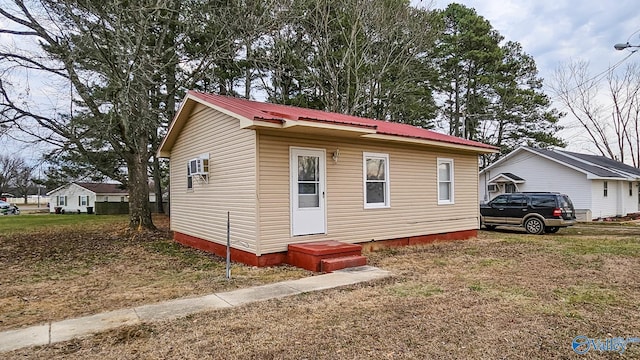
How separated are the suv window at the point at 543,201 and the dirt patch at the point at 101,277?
10.8 meters

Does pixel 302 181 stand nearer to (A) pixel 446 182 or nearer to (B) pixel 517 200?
(A) pixel 446 182

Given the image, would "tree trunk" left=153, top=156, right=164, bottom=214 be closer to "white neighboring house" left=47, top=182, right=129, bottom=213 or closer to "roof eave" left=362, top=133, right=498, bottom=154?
"white neighboring house" left=47, top=182, right=129, bottom=213

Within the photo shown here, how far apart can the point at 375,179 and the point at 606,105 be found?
29982 mm

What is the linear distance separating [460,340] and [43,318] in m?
4.63

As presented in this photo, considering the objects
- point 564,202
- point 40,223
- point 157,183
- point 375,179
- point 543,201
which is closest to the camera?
point 375,179

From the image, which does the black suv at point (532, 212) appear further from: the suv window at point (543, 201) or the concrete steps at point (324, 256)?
the concrete steps at point (324, 256)

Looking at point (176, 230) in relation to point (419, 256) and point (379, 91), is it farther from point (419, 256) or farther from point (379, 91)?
point (379, 91)

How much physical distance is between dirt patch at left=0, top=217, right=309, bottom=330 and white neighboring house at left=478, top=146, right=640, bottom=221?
741 inches

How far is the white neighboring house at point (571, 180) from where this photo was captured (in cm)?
1950

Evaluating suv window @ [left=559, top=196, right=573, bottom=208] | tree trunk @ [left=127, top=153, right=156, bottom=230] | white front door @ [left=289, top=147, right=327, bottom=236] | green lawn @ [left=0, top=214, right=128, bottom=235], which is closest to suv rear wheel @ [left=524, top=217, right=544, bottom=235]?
suv window @ [left=559, top=196, right=573, bottom=208]

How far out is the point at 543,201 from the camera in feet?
45.1

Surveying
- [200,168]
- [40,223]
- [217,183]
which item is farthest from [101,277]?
[40,223]

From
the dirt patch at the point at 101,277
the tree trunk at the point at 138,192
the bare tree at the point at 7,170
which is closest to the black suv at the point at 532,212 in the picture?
the dirt patch at the point at 101,277

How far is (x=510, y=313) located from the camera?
14.3ft
